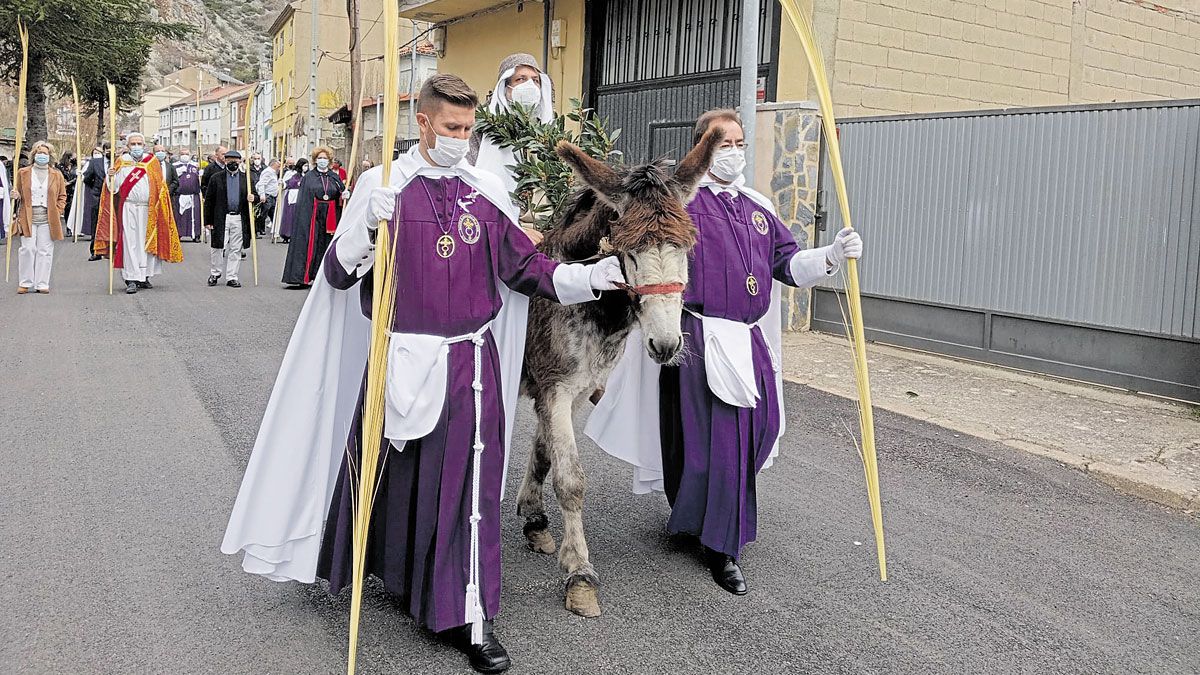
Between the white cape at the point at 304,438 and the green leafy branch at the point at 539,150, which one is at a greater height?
the green leafy branch at the point at 539,150

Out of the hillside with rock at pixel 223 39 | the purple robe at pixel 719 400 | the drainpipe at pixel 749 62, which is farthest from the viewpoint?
the hillside with rock at pixel 223 39

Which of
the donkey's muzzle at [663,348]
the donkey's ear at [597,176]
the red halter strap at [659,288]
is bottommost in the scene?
the donkey's muzzle at [663,348]

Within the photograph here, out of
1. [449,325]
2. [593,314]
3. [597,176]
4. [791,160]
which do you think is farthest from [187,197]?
[597,176]

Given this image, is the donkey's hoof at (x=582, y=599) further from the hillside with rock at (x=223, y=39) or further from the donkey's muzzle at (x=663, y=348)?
the hillside with rock at (x=223, y=39)

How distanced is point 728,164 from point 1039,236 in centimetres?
591

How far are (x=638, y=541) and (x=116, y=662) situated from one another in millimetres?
2367

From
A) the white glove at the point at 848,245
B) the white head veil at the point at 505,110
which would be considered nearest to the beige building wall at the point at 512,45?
the white head veil at the point at 505,110

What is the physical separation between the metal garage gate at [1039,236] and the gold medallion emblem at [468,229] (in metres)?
6.72

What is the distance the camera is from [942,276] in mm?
10258

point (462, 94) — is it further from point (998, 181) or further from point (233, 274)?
point (233, 274)

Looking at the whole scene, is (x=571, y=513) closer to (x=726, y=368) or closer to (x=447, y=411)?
(x=447, y=411)

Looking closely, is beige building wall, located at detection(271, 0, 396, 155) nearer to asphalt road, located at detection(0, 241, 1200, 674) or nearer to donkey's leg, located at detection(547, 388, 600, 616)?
asphalt road, located at detection(0, 241, 1200, 674)

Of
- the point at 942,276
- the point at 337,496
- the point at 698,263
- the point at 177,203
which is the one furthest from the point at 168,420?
the point at 177,203

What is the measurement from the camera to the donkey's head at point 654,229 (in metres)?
3.58
